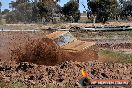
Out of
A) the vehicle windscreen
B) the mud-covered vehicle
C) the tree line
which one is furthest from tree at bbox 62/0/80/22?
the mud-covered vehicle

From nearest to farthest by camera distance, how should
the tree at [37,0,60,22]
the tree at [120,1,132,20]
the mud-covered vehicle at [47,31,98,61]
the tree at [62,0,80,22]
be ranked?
1. the mud-covered vehicle at [47,31,98,61]
2. the tree at [37,0,60,22]
3. the tree at [62,0,80,22]
4. the tree at [120,1,132,20]

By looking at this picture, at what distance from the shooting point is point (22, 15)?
4109 inches

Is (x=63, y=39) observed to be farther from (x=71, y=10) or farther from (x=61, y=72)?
(x=71, y=10)

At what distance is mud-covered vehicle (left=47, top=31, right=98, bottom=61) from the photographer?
1666 centimetres

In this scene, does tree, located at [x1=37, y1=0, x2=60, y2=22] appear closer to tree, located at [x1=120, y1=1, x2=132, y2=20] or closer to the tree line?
the tree line

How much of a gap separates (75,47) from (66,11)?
248 ft

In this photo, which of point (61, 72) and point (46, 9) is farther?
point (46, 9)

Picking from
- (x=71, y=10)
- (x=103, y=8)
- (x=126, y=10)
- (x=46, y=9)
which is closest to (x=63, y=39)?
(x=103, y=8)

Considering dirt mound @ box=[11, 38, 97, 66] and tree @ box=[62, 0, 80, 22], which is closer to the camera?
dirt mound @ box=[11, 38, 97, 66]

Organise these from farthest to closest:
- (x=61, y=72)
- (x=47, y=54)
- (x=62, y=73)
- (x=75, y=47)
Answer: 1. (x=47, y=54)
2. (x=75, y=47)
3. (x=61, y=72)
4. (x=62, y=73)

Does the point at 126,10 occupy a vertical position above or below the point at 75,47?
below

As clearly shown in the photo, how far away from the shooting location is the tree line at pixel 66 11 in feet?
283

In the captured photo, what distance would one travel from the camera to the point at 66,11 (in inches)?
3625

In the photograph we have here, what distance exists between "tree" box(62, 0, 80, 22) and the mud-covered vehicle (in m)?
73.2
